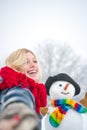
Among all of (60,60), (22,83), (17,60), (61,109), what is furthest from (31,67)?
(60,60)

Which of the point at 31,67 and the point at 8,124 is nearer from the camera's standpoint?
the point at 8,124

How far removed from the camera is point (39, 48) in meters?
1.47

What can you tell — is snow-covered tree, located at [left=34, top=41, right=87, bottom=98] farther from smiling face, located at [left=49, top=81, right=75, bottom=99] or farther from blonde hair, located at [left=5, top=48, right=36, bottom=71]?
blonde hair, located at [left=5, top=48, right=36, bottom=71]

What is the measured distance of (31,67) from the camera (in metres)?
0.76

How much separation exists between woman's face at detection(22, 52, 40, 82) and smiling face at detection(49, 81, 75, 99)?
1.09ft

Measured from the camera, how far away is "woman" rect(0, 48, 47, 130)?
400mm

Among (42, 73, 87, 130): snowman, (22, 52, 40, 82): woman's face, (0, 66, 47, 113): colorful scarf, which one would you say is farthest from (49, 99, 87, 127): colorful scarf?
(0, 66, 47, 113): colorful scarf

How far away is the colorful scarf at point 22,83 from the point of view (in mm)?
524

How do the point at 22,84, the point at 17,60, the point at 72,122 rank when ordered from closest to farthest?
the point at 22,84 → the point at 17,60 → the point at 72,122

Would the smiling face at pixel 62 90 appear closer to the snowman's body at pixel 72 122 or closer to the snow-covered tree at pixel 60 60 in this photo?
the snowman's body at pixel 72 122

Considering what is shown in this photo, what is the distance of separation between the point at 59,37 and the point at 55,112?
609 millimetres

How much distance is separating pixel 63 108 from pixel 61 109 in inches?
0.4

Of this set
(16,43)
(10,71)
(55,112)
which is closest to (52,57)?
(16,43)

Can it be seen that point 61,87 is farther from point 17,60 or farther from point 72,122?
point 17,60
